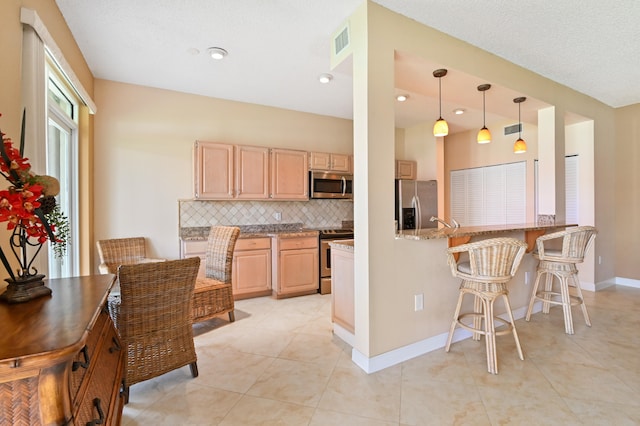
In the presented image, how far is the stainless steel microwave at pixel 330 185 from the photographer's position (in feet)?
15.0

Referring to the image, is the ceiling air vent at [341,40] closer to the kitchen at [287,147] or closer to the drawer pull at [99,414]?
the kitchen at [287,147]

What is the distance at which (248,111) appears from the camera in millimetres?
4398

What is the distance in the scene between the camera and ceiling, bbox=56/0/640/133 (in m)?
2.28

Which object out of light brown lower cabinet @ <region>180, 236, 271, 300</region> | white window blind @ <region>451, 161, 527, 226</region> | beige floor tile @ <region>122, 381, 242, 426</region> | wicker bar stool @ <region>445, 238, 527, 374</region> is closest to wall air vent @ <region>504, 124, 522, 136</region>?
white window blind @ <region>451, 161, 527, 226</region>

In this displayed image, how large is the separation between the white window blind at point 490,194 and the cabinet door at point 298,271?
127 inches

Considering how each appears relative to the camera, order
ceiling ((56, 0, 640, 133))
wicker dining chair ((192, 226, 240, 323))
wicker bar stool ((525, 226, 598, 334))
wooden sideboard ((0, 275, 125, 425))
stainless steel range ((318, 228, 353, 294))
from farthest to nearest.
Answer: stainless steel range ((318, 228, 353, 294)) → wicker dining chair ((192, 226, 240, 323)) → wicker bar stool ((525, 226, 598, 334)) → ceiling ((56, 0, 640, 133)) → wooden sideboard ((0, 275, 125, 425))

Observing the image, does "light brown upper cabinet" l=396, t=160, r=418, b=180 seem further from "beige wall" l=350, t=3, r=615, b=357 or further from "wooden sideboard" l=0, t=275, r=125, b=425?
"wooden sideboard" l=0, t=275, r=125, b=425

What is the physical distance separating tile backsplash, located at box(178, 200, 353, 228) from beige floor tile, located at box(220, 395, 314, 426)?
Answer: 273cm

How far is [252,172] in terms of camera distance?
414cm

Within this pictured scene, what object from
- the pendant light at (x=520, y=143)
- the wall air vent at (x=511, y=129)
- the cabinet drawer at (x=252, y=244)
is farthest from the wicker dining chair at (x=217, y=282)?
the wall air vent at (x=511, y=129)

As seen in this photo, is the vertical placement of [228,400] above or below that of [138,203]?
below

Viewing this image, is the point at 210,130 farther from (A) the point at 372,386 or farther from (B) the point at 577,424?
(B) the point at 577,424

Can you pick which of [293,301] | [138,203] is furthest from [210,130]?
[293,301]

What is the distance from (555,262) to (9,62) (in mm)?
4317
